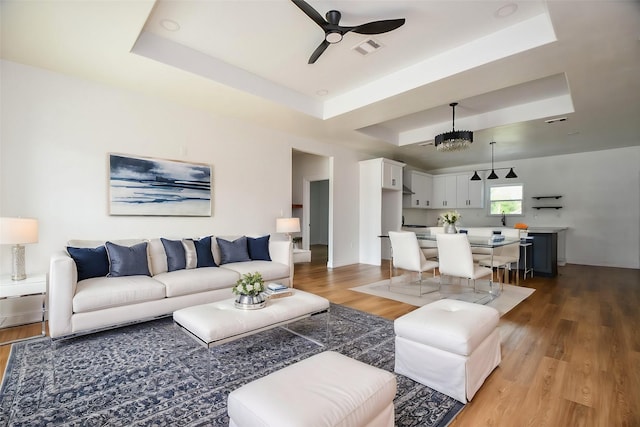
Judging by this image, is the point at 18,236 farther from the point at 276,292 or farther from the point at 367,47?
the point at 367,47

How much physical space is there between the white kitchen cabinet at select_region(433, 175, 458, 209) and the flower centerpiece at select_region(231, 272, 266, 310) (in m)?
7.81

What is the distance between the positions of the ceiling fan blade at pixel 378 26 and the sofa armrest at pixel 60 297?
319 centimetres

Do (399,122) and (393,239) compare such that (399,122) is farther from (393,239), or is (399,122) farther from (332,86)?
(393,239)

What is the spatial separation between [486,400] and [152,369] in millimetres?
2273

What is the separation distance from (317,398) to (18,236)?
10.2 feet

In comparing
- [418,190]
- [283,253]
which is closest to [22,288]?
[283,253]

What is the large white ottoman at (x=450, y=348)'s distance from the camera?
1.82m

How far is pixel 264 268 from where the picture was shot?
155 inches

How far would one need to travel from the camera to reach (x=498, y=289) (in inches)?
177

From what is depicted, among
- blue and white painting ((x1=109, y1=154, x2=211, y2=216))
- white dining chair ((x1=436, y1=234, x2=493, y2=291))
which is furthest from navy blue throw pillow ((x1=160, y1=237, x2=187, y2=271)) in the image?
white dining chair ((x1=436, y1=234, x2=493, y2=291))

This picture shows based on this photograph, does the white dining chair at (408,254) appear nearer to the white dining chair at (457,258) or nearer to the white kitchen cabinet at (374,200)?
the white dining chair at (457,258)

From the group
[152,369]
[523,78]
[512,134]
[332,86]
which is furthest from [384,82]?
[152,369]

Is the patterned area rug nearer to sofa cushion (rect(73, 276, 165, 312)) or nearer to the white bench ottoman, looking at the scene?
the white bench ottoman

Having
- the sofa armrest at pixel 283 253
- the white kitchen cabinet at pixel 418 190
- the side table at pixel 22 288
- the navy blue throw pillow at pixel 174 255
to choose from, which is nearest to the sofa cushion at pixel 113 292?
the side table at pixel 22 288
